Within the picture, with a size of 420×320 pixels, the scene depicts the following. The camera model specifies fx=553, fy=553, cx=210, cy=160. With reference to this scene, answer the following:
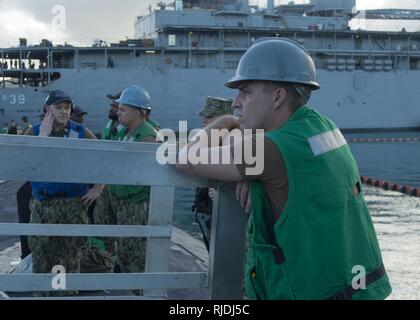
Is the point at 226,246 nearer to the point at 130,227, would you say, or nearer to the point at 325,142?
the point at 130,227

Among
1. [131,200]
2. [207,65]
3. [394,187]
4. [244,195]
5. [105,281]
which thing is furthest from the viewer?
[207,65]

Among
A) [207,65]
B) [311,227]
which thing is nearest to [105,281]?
[311,227]

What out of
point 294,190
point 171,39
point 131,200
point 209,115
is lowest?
point 131,200

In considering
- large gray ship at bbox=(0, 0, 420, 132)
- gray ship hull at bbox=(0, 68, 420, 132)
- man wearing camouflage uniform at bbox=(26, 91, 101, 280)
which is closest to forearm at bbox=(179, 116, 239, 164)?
man wearing camouflage uniform at bbox=(26, 91, 101, 280)

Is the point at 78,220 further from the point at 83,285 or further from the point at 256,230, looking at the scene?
the point at 256,230

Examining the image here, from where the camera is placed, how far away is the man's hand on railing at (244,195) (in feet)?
6.14

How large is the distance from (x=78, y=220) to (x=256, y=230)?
253 centimetres

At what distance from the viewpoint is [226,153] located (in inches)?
72.2

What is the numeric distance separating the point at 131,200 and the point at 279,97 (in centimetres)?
283

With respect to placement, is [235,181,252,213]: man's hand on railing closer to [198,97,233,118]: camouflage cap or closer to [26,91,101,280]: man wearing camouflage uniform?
[26,91,101,280]: man wearing camouflage uniform

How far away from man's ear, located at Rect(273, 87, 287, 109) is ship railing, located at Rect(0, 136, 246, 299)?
0.33 m

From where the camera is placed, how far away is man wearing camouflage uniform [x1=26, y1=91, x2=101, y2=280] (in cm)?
382

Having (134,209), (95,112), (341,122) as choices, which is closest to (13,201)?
(134,209)

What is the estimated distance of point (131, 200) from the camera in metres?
4.54
